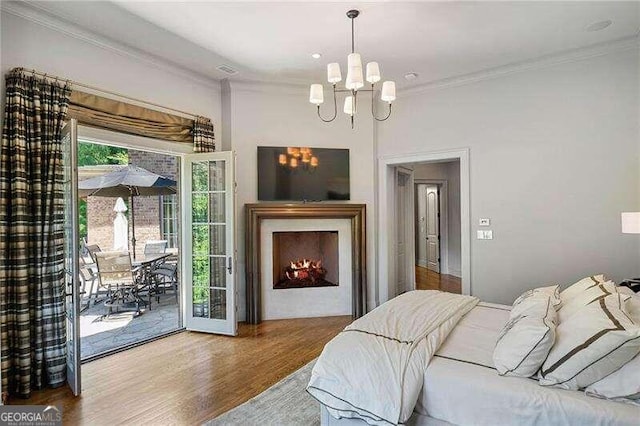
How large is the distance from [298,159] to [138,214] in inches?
214

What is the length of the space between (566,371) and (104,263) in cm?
535

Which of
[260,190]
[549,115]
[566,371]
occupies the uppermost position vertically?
[549,115]

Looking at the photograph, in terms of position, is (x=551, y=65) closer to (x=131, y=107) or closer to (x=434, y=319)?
(x=434, y=319)

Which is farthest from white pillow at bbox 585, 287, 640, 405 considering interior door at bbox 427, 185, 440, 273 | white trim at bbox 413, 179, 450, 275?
interior door at bbox 427, 185, 440, 273

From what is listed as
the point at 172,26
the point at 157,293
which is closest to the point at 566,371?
the point at 172,26

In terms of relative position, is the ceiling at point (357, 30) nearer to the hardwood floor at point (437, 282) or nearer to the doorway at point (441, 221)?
the doorway at point (441, 221)

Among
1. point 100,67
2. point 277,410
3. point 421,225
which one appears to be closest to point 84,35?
point 100,67

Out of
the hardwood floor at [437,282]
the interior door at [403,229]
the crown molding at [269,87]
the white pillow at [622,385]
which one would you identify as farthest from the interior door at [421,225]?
the white pillow at [622,385]

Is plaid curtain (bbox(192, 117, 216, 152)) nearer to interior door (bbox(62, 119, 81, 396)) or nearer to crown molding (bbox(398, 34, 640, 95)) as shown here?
interior door (bbox(62, 119, 81, 396))

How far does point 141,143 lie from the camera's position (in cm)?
378

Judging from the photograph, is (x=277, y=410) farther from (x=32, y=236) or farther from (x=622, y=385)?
(x=32, y=236)

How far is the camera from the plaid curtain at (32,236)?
8.98 feet

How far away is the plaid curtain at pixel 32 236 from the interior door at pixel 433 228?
23.6ft

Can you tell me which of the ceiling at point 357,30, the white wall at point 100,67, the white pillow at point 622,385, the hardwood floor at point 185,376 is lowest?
the hardwood floor at point 185,376
